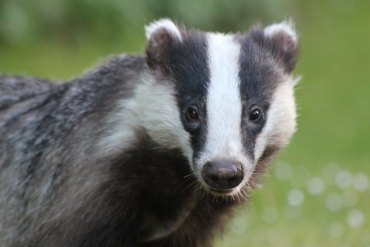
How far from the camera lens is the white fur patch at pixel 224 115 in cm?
491

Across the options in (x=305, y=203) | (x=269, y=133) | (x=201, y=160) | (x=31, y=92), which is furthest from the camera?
(x=305, y=203)

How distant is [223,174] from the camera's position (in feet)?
15.9

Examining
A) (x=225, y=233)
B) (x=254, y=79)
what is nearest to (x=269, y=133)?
(x=254, y=79)

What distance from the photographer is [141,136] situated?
5266 millimetres

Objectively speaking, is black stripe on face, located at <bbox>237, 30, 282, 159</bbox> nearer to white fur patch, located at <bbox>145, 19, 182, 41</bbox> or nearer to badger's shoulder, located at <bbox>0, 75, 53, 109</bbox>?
white fur patch, located at <bbox>145, 19, 182, 41</bbox>

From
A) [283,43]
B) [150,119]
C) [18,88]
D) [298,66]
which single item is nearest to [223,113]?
[150,119]

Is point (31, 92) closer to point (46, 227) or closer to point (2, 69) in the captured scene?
point (46, 227)

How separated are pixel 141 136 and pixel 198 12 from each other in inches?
221

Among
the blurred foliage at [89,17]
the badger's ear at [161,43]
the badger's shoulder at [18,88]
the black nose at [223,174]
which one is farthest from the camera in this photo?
the blurred foliage at [89,17]

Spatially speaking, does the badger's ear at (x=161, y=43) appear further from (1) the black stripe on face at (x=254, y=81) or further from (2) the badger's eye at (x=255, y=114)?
(2) the badger's eye at (x=255, y=114)

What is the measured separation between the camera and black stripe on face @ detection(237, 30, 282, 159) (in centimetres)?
506

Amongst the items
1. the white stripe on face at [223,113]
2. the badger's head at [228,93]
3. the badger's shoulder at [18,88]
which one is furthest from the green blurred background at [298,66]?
the white stripe on face at [223,113]

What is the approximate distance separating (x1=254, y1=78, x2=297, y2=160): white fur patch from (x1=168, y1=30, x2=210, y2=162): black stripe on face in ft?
0.94

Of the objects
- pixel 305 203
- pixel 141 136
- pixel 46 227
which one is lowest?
pixel 305 203
